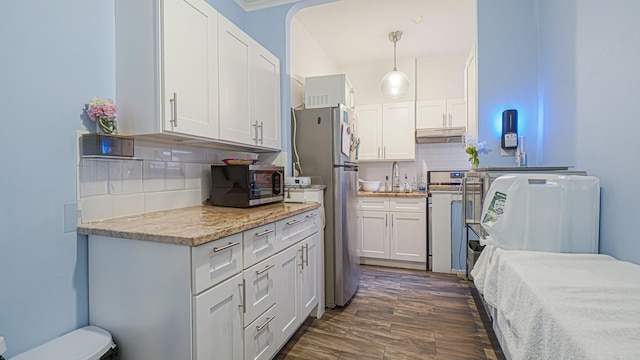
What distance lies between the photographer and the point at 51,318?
1.31 m

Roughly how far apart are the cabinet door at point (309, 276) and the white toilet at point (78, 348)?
1129 millimetres

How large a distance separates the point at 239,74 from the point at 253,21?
3.42 feet

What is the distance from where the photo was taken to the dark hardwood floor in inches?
78.2

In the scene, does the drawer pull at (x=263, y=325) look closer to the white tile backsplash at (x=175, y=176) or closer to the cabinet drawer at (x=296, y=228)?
the cabinet drawer at (x=296, y=228)

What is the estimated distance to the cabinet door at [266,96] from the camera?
89.3 inches

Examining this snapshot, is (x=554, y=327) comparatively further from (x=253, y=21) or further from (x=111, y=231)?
(x=253, y=21)

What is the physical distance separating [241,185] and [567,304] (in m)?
1.72

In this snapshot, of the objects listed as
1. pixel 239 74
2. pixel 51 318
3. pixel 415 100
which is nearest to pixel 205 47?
pixel 239 74

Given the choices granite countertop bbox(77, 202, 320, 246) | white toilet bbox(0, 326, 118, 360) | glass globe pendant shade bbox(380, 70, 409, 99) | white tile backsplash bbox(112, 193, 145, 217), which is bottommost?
white toilet bbox(0, 326, 118, 360)

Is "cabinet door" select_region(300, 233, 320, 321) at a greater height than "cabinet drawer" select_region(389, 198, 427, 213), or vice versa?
"cabinet drawer" select_region(389, 198, 427, 213)

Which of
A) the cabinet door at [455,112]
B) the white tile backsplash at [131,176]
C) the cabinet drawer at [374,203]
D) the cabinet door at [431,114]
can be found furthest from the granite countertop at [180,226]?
the cabinet door at [455,112]

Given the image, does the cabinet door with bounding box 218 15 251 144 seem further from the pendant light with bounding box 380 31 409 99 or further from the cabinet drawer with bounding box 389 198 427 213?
the cabinet drawer with bounding box 389 198 427 213

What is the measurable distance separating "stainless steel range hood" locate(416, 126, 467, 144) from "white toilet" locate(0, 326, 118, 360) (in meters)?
3.66

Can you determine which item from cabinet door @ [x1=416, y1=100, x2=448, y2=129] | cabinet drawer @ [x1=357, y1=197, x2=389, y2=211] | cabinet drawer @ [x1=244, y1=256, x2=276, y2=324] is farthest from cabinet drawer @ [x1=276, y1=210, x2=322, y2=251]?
cabinet door @ [x1=416, y1=100, x2=448, y2=129]
